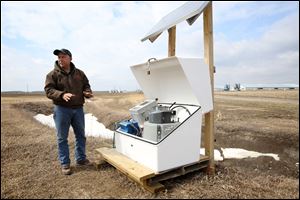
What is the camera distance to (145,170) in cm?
276

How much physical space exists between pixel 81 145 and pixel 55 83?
3.29ft

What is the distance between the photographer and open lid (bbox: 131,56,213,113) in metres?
2.98

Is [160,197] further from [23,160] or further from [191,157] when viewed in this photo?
[23,160]

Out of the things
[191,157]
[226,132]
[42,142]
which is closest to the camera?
[191,157]

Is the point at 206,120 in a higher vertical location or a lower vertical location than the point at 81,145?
higher

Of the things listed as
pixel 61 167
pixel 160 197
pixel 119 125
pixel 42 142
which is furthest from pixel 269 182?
pixel 42 142

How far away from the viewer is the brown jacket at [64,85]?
10.4 feet

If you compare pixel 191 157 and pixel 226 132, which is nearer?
pixel 191 157

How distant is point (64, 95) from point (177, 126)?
1.51 metres

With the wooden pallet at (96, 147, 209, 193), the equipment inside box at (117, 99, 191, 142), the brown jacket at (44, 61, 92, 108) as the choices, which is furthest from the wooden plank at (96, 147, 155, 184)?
the brown jacket at (44, 61, 92, 108)

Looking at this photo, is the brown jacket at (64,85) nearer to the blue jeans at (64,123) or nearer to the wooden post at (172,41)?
the blue jeans at (64,123)

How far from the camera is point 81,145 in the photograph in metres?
3.56

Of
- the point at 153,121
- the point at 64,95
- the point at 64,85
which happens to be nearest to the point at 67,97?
the point at 64,95

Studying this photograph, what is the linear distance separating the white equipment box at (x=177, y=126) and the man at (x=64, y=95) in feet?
2.37
